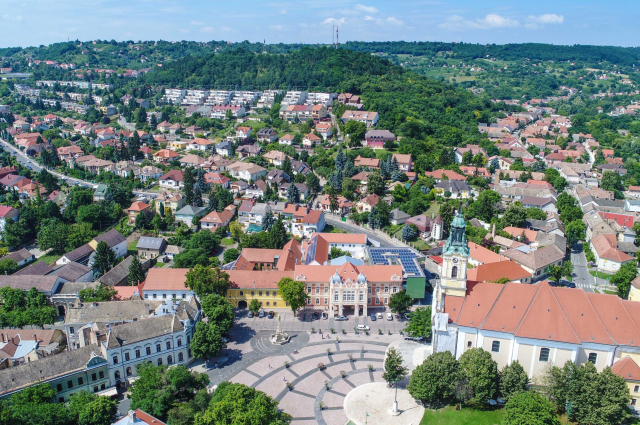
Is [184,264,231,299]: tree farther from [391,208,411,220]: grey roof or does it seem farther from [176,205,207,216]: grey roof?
[391,208,411,220]: grey roof

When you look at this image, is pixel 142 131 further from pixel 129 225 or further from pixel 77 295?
pixel 77 295

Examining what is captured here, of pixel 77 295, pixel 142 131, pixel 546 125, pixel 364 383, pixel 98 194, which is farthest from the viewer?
pixel 546 125

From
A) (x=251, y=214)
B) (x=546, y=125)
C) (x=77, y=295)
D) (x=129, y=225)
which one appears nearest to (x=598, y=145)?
(x=546, y=125)

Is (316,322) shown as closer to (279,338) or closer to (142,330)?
(279,338)

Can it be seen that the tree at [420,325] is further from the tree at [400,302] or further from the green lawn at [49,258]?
the green lawn at [49,258]

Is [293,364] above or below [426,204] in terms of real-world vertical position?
below

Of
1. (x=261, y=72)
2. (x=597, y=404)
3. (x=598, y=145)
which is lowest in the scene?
(x=597, y=404)

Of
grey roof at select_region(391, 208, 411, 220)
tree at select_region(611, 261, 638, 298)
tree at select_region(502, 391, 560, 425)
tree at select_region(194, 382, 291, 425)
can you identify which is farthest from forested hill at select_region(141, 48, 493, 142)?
tree at select_region(194, 382, 291, 425)
